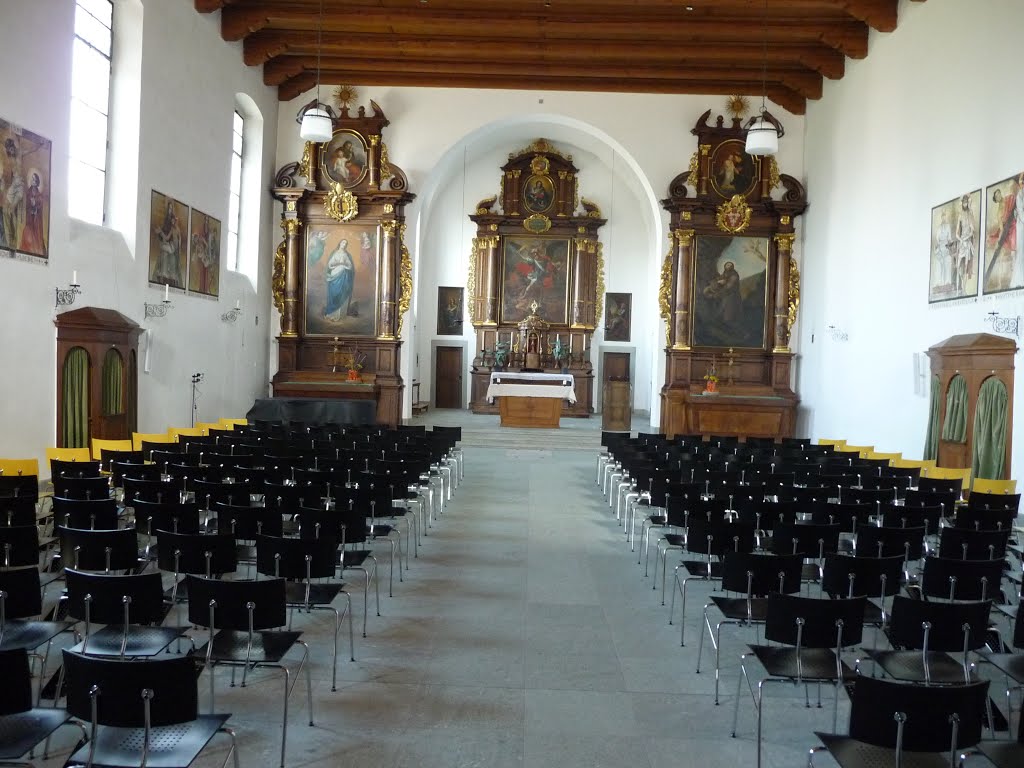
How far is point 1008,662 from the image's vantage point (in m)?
4.61

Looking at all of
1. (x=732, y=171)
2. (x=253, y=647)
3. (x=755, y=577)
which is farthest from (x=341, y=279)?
(x=253, y=647)

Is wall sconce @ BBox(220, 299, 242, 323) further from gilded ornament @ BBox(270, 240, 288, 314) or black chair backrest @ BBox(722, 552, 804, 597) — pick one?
black chair backrest @ BBox(722, 552, 804, 597)

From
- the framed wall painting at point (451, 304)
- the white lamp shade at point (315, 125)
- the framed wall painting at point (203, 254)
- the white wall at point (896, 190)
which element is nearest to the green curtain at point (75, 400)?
the framed wall painting at point (203, 254)

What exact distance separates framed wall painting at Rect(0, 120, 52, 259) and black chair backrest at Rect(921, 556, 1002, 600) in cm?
1084

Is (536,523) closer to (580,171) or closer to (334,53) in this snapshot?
(334,53)

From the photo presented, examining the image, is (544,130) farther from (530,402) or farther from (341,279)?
(530,402)

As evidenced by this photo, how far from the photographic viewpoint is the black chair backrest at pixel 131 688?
3344mm

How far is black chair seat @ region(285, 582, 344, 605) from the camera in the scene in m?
5.46

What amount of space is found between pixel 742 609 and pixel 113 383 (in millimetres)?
11327

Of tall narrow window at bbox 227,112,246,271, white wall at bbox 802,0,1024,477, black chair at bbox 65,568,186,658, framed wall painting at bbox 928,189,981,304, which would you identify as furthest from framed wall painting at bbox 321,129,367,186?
black chair at bbox 65,568,186,658

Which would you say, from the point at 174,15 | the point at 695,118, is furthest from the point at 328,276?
the point at 695,118

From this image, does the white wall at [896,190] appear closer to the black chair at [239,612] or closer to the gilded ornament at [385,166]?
the gilded ornament at [385,166]

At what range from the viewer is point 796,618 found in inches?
180

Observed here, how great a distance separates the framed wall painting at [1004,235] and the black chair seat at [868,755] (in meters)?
9.84
